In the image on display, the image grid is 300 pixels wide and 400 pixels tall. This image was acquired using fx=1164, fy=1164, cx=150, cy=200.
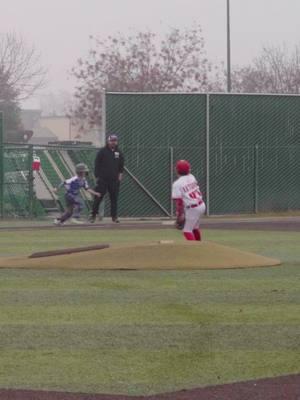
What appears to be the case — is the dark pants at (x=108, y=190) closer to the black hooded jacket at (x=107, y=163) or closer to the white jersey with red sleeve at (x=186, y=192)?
the black hooded jacket at (x=107, y=163)

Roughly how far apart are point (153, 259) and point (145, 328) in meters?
5.07

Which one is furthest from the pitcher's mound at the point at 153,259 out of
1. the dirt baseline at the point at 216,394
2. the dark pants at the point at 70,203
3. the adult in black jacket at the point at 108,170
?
the adult in black jacket at the point at 108,170

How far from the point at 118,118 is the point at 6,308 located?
1886cm

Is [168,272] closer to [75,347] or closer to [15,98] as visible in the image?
[75,347]

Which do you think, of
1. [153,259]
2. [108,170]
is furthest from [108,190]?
[153,259]

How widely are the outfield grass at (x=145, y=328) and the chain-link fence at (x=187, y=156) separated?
14.4 meters

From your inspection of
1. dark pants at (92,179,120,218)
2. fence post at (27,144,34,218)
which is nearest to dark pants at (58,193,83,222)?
dark pants at (92,179,120,218)

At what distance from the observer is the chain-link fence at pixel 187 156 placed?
96.7ft

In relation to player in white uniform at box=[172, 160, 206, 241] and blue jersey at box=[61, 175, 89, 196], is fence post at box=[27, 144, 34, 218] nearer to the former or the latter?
blue jersey at box=[61, 175, 89, 196]

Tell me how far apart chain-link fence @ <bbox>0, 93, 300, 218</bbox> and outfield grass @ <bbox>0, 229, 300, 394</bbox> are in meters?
14.4

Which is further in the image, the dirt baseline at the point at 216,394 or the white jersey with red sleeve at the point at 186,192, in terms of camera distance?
the white jersey with red sleeve at the point at 186,192

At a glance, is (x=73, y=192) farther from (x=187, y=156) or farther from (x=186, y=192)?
(x=186, y=192)

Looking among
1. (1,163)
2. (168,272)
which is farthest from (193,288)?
(1,163)

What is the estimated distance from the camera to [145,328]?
10070 millimetres
